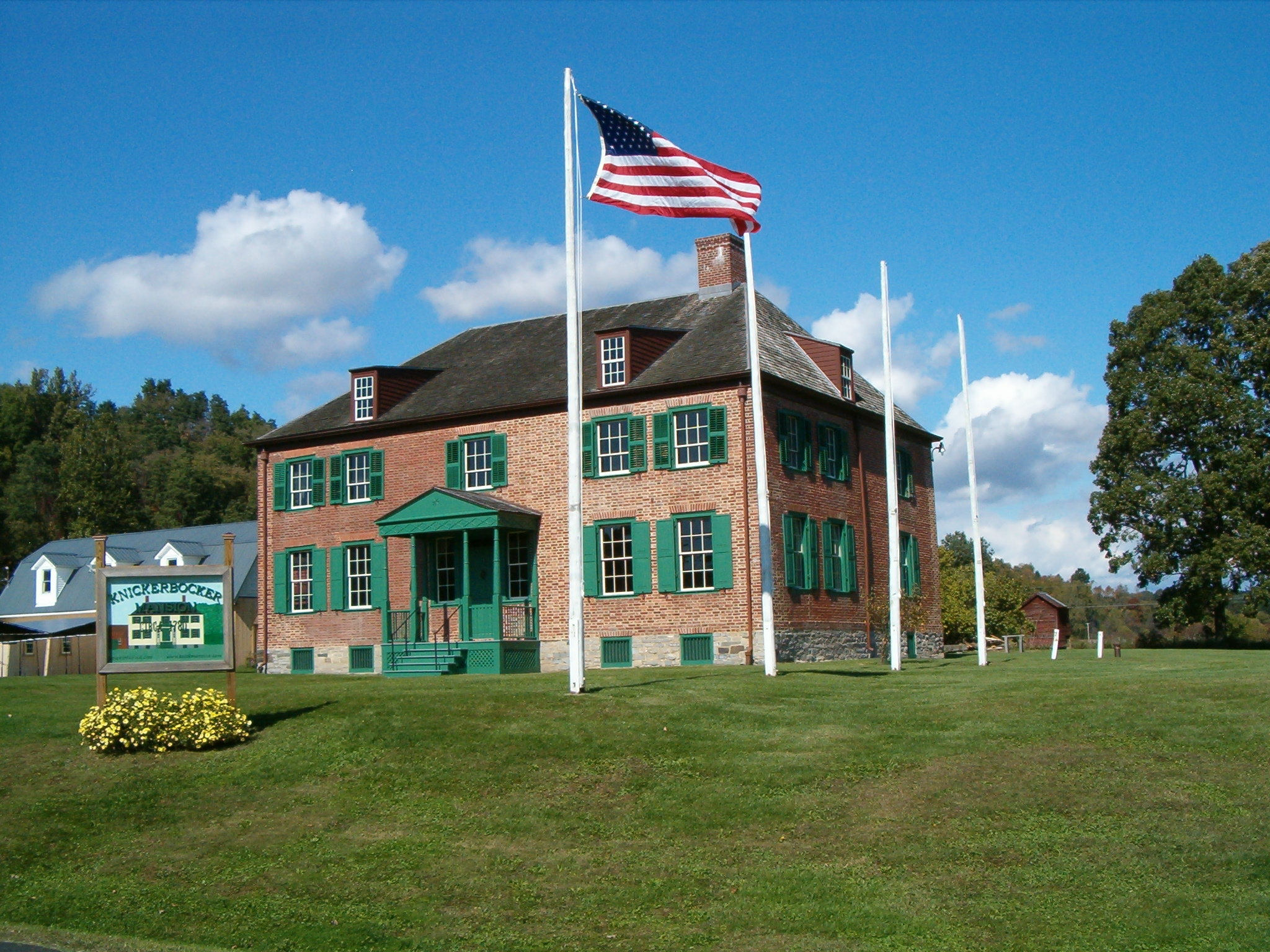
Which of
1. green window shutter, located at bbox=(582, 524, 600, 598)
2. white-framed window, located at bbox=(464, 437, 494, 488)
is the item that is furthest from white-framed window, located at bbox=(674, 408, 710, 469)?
white-framed window, located at bbox=(464, 437, 494, 488)

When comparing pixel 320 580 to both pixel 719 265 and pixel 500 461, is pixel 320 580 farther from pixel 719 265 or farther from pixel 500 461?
pixel 719 265

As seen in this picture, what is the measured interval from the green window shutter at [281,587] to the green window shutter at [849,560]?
14860 mm

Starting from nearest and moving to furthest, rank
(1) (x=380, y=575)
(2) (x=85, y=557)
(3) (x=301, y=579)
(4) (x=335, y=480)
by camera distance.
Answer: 1. (1) (x=380, y=575)
2. (4) (x=335, y=480)
3. (3) (x=301, y=579)
4. (2) (x=85, y=557)

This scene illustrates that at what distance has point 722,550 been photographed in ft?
91.8

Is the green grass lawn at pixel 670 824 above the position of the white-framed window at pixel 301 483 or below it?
below

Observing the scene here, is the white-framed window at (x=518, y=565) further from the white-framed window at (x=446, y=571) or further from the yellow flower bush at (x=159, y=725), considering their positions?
the yellow flower bush at (x=159, y=725)

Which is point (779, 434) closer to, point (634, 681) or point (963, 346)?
point (963, 346)

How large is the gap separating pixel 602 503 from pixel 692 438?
8.75 ft

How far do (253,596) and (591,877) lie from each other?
37711mm

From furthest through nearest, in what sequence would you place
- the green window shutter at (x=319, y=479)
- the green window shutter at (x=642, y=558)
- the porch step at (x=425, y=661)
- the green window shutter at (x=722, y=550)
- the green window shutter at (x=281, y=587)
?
the green window shutter at (x=281, y=587) < the green window shutter at (x=319, y=479) < the green window shutter at (x=642, y=558) < the porch step at (x=425, y=661) < the green window shutter at (x=722, y=550)

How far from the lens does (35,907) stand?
36.6 ft

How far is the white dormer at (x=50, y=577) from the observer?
167 ft

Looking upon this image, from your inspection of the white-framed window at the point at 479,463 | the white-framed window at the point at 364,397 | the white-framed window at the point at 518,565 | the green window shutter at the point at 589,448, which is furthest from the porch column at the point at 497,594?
the white-framed window at the point at 364,397

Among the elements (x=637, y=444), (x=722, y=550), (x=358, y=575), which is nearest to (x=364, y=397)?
(x=358, y=575)
